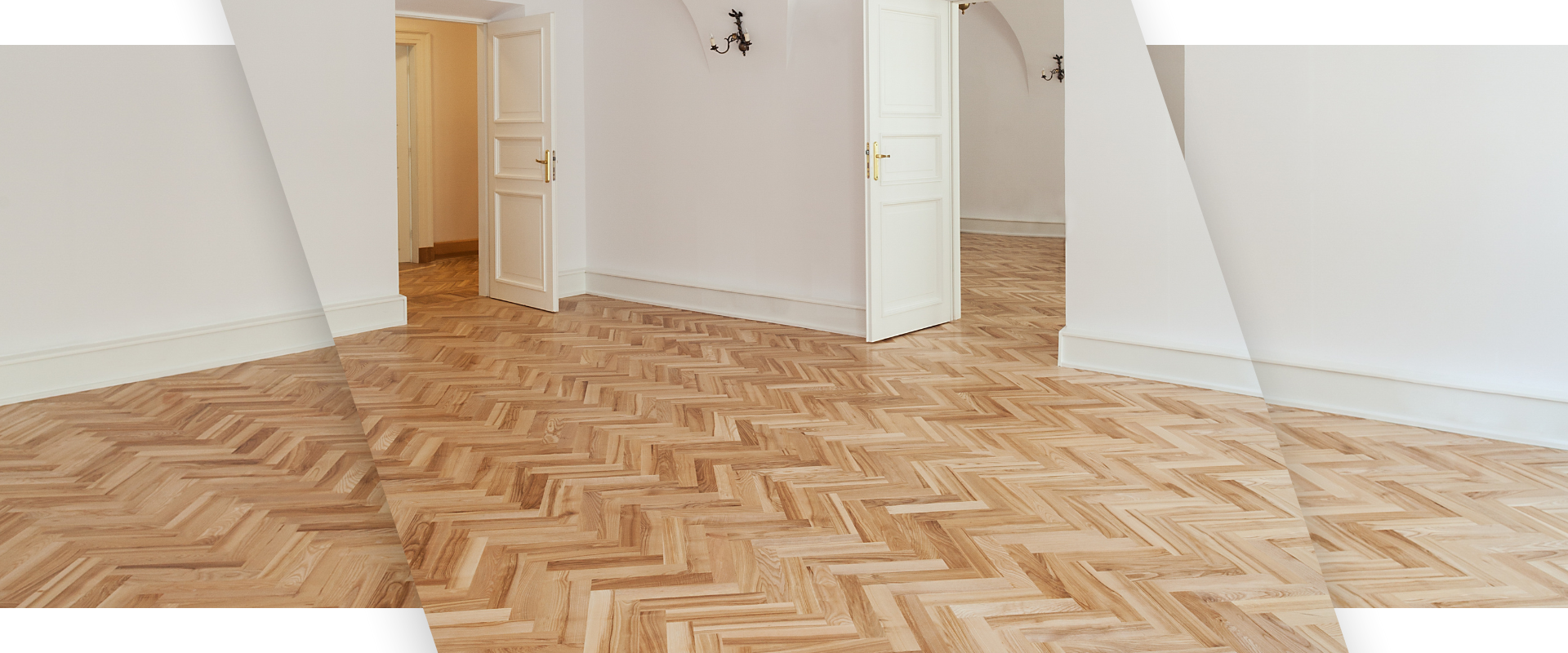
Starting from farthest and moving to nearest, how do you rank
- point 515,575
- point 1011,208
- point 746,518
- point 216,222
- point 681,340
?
point 1011,208 → point 681,340 → point 746,518 → point 515,575 → point 216,222

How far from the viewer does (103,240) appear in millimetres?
1847

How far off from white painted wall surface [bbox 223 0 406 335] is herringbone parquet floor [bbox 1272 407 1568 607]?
499cm

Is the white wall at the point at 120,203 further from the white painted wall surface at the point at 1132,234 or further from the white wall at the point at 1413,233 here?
the white painted wall surface at the point at 1132,234

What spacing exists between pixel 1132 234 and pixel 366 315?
441 centimetres

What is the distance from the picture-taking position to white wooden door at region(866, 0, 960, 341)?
17.8 ft

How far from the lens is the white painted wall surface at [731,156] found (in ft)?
19.4

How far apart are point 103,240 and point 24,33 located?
3.35 feet

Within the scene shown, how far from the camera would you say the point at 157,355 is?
11.1ft

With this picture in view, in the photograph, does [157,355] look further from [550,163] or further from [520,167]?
[520,167]

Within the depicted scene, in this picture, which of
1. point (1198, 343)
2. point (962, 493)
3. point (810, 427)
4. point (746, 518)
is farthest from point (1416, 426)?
point (746, 518)

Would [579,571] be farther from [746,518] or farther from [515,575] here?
[746,518]

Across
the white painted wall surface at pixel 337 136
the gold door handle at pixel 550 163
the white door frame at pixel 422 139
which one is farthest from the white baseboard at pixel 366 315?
the white door frame at pixel 422 139

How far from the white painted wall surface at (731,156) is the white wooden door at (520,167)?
1.99 feet

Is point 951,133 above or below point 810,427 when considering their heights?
above
